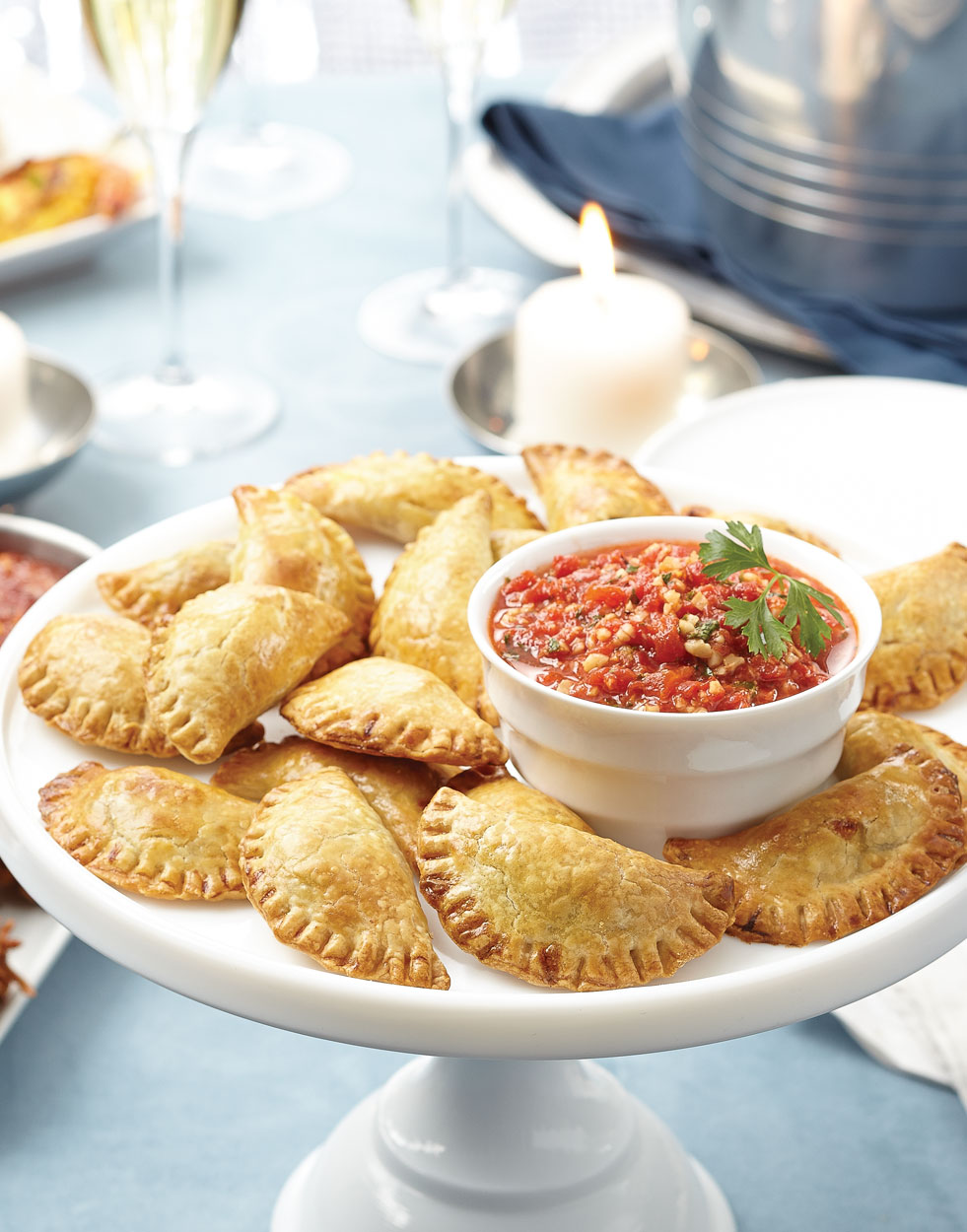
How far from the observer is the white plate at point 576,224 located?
9.64 feet

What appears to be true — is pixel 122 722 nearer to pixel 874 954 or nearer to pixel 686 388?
pixel 874 954

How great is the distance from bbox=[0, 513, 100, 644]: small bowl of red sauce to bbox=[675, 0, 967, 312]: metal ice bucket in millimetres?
1423

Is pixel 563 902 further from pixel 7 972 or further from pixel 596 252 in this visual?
pixel 596 252

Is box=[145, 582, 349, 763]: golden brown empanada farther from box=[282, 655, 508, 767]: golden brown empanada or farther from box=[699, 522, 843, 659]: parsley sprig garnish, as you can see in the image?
box=[699, 522, 843, 659]: parsley sprig garnish

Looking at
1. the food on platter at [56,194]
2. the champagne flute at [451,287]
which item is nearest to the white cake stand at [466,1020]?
the champagne flute at [451,287]

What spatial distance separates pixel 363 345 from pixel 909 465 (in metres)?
1.34

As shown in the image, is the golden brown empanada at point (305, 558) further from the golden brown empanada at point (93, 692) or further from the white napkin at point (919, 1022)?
the white napkin at point (919, 1022)

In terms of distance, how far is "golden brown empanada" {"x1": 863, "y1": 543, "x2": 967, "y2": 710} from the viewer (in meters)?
1.44

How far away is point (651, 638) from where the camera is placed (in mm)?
1274

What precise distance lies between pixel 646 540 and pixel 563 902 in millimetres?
449

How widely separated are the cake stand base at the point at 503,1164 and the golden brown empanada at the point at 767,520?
0.65 metres

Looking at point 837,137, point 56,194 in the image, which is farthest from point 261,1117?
point 56,194

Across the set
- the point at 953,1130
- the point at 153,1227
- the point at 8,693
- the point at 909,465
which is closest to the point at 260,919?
the point at 8,693

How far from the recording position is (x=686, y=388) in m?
2.84
